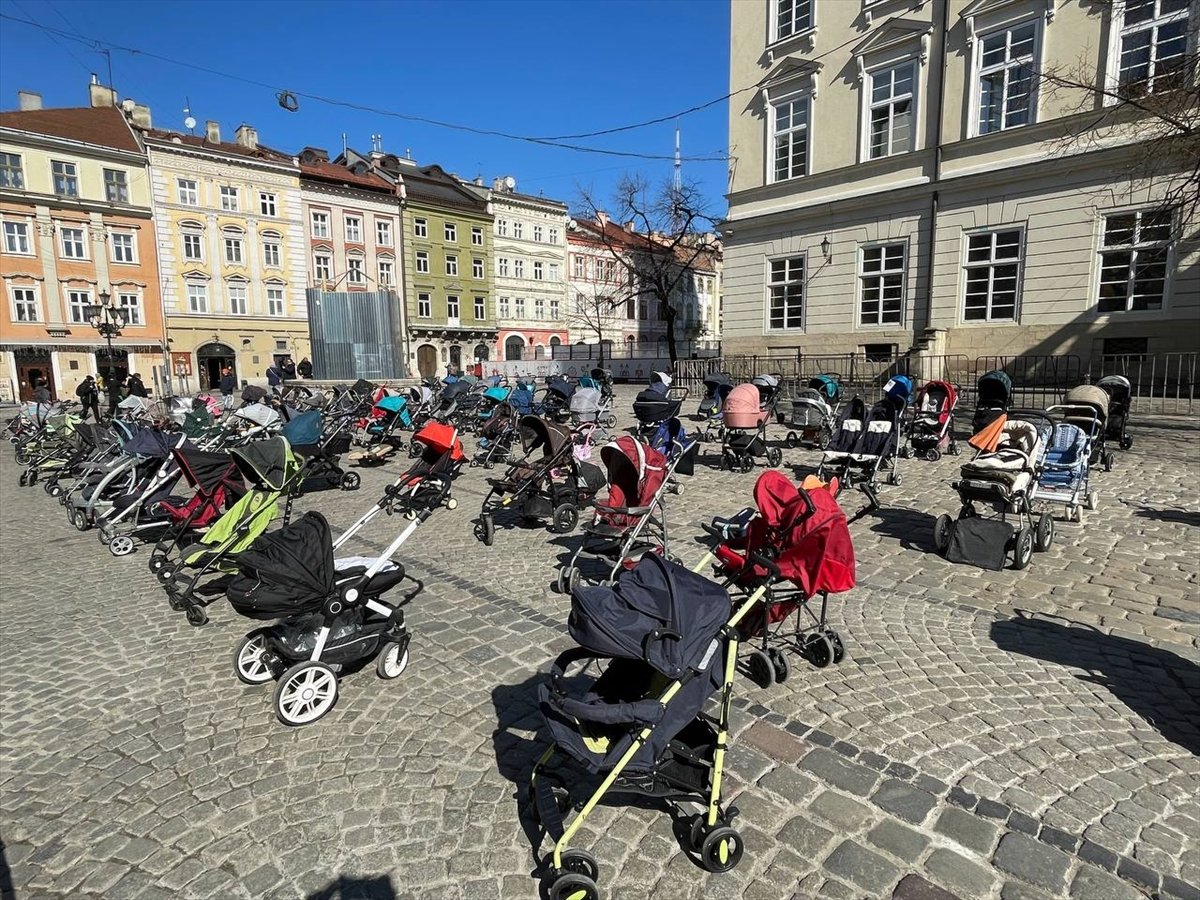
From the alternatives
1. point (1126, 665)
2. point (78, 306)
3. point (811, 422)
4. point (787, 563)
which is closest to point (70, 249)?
point (78, 306)

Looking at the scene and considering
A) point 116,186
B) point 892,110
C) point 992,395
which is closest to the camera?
point 992,395

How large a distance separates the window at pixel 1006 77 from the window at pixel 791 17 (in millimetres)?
6347

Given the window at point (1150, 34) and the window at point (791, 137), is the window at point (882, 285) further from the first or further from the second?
the window at point (1150, 34)

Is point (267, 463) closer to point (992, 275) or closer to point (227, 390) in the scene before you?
point (992, 275)

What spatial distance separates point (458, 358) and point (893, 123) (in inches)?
1477

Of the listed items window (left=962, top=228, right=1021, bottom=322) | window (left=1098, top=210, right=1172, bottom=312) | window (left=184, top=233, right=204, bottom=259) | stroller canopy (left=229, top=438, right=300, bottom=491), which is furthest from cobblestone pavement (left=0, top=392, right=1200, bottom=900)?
window (left=184, top=233, right=204, bottom=259)

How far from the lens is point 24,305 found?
35406 millimetres

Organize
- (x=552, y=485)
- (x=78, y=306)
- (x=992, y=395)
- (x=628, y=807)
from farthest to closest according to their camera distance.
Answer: (x=78, y=306)
(x=992, y=395)
(x=552, y=485)
(x=628, y=807)

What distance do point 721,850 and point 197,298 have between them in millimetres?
46611

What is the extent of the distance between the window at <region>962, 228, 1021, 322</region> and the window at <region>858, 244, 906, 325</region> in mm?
2078

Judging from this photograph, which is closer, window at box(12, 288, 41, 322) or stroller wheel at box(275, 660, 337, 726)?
stroller wheel at box(275, 660, 337, 726)

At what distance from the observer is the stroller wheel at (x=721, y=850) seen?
2684 millimetres

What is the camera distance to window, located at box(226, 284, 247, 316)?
41469 mm

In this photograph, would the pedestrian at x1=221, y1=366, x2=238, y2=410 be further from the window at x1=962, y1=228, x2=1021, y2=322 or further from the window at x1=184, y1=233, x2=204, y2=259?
the window at x1=962, y1=228, x2=1021, y2=322
